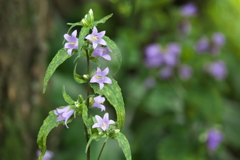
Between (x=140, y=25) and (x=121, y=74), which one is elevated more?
(x=140, y=25)

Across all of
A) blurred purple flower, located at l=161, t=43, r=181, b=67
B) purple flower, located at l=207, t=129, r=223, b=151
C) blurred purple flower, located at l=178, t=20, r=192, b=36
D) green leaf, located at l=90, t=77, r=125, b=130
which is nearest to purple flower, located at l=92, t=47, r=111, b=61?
green leaf, located at l=90, t=77, r=125, b=130

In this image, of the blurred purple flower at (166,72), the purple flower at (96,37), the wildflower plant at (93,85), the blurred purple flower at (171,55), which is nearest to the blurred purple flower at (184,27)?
the blurred purple flower at (171,55)

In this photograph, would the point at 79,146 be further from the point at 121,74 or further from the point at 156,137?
the point at 121,74

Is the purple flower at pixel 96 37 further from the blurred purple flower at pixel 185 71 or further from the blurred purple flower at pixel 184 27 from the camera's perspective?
the blurred purple flower at pixel 184 27

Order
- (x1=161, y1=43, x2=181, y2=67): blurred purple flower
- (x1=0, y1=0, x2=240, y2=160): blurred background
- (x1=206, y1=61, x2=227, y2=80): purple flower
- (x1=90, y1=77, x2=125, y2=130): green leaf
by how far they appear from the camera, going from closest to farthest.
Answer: (x1=90, y1=77, x2=125, y2=130): green leaf < (x1=0, y1=0, x2=240, y2=160): blurred background < (x1=206, y1=61, x2=227, y2=80): purple flower < (x1=161, y1=43, x2=181, y2=67): blurred purple flower

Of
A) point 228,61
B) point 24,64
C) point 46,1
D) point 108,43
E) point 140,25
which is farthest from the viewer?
point 228,61

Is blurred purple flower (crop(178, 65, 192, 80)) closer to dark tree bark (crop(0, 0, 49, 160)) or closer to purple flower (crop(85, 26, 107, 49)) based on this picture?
dark tree bark (crop(0, 0, 49, 160))

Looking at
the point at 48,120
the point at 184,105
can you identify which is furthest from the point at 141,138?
the point at 48,120
